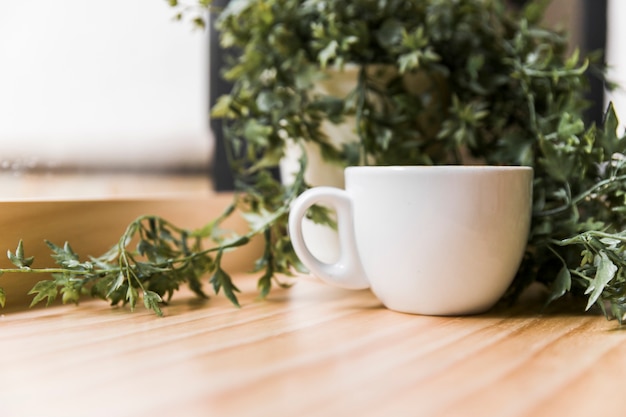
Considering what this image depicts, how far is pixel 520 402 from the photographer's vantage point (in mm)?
340

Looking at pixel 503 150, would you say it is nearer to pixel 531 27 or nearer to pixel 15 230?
pixel 531 27

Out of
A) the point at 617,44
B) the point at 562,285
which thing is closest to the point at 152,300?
the point at 562,285

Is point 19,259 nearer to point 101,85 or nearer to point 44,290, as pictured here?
point 44,290

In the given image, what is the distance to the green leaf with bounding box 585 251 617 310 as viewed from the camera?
45 centimetres

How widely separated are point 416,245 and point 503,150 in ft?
0.68

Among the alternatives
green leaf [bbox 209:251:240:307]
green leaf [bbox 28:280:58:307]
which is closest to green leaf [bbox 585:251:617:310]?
green leaf [bbox 209:251:240:307]

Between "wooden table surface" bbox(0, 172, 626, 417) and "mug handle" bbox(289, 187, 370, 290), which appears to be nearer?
"wooden table surface" bbox(0, 172, 626, 417)

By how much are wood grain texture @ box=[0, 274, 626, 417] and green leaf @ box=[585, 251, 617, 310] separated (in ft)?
0.10

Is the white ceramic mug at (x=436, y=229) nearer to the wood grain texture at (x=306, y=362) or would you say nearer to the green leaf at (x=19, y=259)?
the wood grain texture at (x=306, y=362)

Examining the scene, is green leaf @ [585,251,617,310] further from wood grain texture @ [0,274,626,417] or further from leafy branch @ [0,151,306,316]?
leafy branch @ [0,151,306,316]

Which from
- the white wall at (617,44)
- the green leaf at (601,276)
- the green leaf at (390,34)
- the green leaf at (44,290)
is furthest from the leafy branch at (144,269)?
the white wall at (617,44)

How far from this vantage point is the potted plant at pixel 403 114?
55 cm

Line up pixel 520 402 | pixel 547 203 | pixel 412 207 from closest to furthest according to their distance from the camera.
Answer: pixel 520 402 < pixel 412 207 < pixel 547 203

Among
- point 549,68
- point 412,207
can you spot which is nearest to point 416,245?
point 412,207
